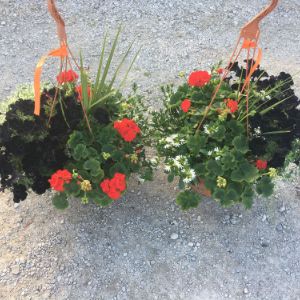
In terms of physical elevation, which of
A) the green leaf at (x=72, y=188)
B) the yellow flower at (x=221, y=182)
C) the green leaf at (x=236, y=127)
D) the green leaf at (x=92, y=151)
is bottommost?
the green leaf at (x=72, y=188)

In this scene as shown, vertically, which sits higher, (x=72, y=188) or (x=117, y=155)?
(x=117, y=155)

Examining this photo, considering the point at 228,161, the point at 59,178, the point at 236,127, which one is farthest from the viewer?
the point at 236,127

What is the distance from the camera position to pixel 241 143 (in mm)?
2246

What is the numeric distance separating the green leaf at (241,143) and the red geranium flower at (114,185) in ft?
1.90

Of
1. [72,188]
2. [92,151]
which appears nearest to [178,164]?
[92,151]

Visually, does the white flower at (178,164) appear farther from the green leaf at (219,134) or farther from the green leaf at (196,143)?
the green leaf at (219,134)

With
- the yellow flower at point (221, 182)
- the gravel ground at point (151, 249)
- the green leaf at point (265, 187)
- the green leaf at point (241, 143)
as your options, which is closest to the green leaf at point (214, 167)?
the yellow flower at point (221, 182)

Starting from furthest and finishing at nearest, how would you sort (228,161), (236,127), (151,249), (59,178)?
(151,249), (236,127), (228,161), (59,178)

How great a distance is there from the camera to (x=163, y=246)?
2539 mm

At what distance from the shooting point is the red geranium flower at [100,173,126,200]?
214 cm

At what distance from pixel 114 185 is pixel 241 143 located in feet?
2.20

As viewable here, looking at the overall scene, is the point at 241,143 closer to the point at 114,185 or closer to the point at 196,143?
the point at 196,143

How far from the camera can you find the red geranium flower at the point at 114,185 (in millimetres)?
2143

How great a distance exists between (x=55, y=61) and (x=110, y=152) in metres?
1.62
